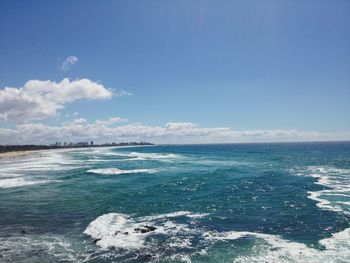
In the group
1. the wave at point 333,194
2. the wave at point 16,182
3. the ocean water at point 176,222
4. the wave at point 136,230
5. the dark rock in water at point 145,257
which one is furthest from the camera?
the wave at point 16,182

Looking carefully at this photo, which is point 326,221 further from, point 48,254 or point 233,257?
point 48,254

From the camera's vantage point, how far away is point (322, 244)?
794 inches

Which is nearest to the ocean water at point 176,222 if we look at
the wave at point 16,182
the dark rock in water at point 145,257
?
the dark rock in water at point 145,257

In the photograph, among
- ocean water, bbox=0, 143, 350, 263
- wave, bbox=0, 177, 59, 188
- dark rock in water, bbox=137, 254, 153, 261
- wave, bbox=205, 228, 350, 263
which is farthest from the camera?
wave, bbox=0, 177, 59, 188

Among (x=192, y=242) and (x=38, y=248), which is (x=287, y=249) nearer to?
(x=192, y=242)

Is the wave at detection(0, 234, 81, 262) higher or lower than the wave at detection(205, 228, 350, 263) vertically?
higher

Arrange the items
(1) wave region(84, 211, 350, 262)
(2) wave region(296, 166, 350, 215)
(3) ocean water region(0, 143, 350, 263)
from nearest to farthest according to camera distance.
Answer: (1) wave region(84, 211, 350, 262)
(3) ocean water region(0, 143, 350, 263)
(2) wave region(296, 166, 350, 215)

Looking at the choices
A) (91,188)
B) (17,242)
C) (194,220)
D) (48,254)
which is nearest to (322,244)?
(194,220)

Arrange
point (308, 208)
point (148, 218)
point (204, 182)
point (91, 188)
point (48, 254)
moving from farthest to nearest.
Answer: point (204, 182)
point (91, 188)
point (308, 208)
point (148, 218)
point (48, 254)

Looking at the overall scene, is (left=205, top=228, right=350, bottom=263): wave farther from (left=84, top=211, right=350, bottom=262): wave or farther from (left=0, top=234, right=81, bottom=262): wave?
(left=0, top=234, right=81, bottom=262): wave

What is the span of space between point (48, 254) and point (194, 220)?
11.4 meters

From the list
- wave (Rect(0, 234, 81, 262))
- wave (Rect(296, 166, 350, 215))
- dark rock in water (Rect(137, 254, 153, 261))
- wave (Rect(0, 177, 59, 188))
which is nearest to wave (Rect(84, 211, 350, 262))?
dark rock in water (Rect(137, 254, 153, 261))

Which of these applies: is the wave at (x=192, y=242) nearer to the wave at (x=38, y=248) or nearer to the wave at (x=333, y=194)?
the wave at (x=38, y=248)

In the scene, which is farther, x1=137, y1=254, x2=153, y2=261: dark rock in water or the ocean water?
the ocean water
